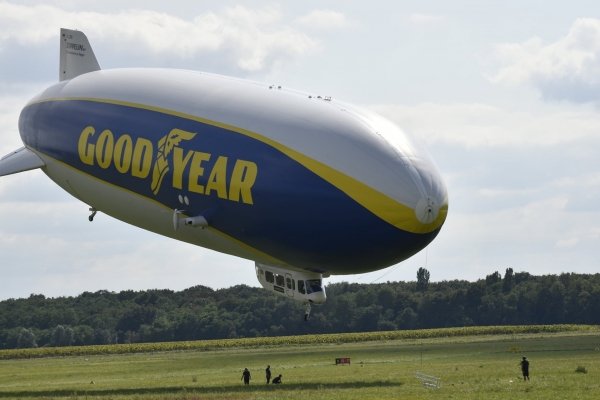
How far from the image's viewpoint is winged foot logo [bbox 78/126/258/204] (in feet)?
131

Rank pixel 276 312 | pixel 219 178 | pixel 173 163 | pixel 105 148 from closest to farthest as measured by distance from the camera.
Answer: pixel 219 178, pixel 173 163, pixel 105 148, pixel 276 312

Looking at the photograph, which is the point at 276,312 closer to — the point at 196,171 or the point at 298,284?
the point at 298,284

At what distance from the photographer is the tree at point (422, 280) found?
181 meters

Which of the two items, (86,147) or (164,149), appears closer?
(164,149)

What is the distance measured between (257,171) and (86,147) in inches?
482

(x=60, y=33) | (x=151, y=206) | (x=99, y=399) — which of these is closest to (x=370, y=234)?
→ (x=151, y=206)

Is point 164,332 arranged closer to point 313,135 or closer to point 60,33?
point 60,33

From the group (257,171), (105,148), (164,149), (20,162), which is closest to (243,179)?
(257,171)

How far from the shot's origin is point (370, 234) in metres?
38.5

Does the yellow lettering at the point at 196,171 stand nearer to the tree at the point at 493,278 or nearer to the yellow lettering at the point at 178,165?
the yellow lettering at the point at 178,165

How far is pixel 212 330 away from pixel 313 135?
344 feet

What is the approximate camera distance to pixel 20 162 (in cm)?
5344

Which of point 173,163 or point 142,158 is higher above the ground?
point 142,158

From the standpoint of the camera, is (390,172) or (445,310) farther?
(445,310)
